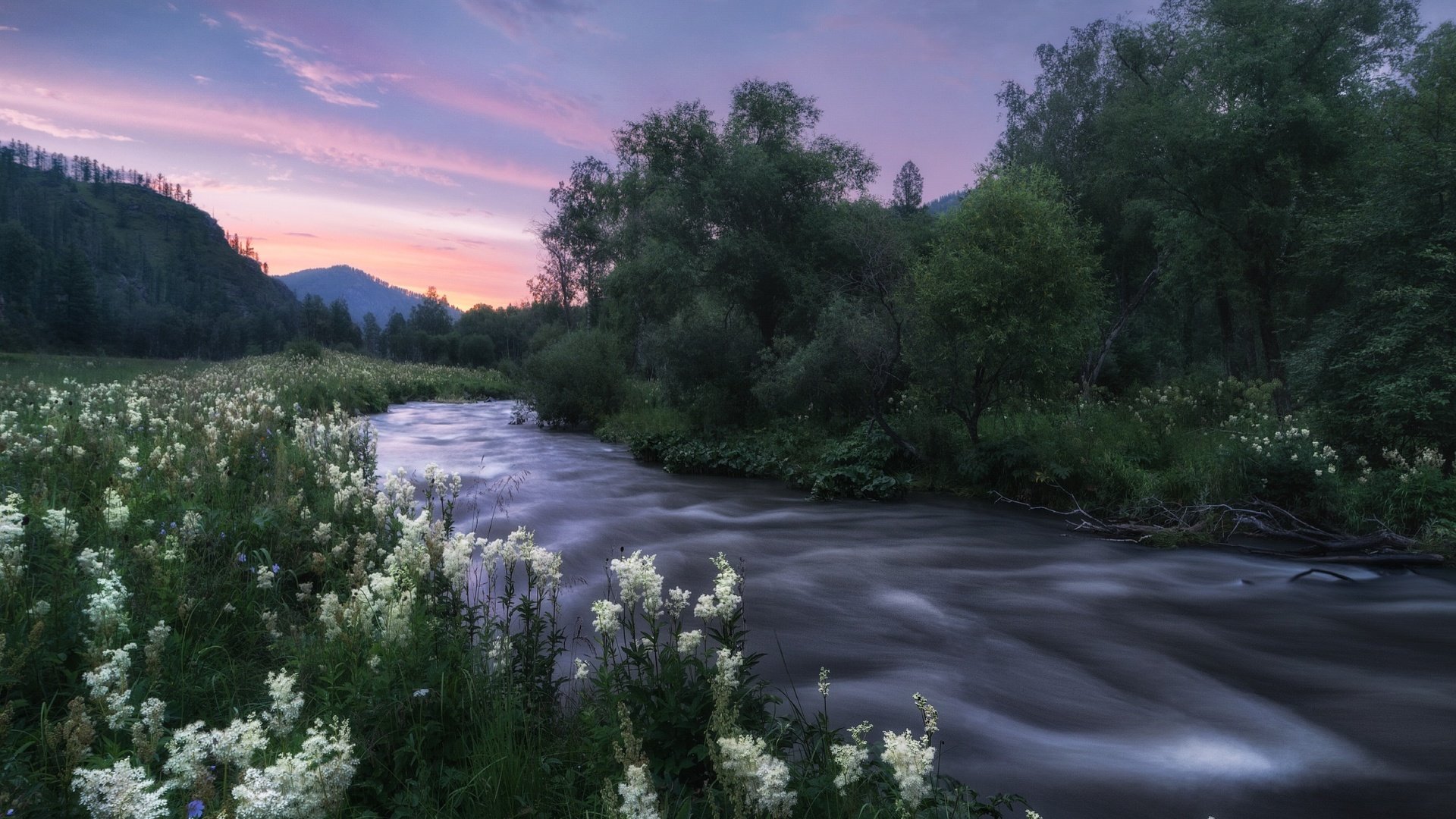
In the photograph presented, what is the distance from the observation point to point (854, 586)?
1086 centimetres

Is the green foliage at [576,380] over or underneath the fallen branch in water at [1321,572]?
over

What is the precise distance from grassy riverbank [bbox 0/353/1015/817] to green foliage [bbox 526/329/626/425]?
24.2m

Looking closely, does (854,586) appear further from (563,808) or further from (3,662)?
(3,662)

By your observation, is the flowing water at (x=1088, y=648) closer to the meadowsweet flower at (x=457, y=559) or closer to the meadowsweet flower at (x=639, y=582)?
the meadowsweet flower at (x=639, y=582)

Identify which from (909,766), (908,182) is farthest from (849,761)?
(908,182)

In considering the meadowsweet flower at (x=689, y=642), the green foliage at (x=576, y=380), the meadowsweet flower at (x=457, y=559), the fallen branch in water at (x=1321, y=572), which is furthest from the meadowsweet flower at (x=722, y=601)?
the green foliage at (x=576, y=380)

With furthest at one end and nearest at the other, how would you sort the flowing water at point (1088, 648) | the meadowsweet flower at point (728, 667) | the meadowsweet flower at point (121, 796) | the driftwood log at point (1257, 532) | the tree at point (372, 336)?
the tree at point (372, 336), the driftwood log at point (1257, 532), the flowing water at point (1088, 648), the meadowsweet flower at point (728, 667), the meadowsweet flower at point (121, 796)

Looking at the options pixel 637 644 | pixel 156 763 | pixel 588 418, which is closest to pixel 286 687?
pixel 156 763

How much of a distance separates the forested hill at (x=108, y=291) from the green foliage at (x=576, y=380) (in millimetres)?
56643

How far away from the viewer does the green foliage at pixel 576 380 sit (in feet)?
104

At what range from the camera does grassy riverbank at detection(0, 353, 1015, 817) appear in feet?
9.42

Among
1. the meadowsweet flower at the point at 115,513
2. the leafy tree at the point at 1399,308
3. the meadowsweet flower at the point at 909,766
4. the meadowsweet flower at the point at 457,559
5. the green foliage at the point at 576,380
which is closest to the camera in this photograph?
the meadowsweet flower at the point at 909,766

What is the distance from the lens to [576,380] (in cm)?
Answer: 3188

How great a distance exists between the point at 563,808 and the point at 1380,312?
17.7 m
